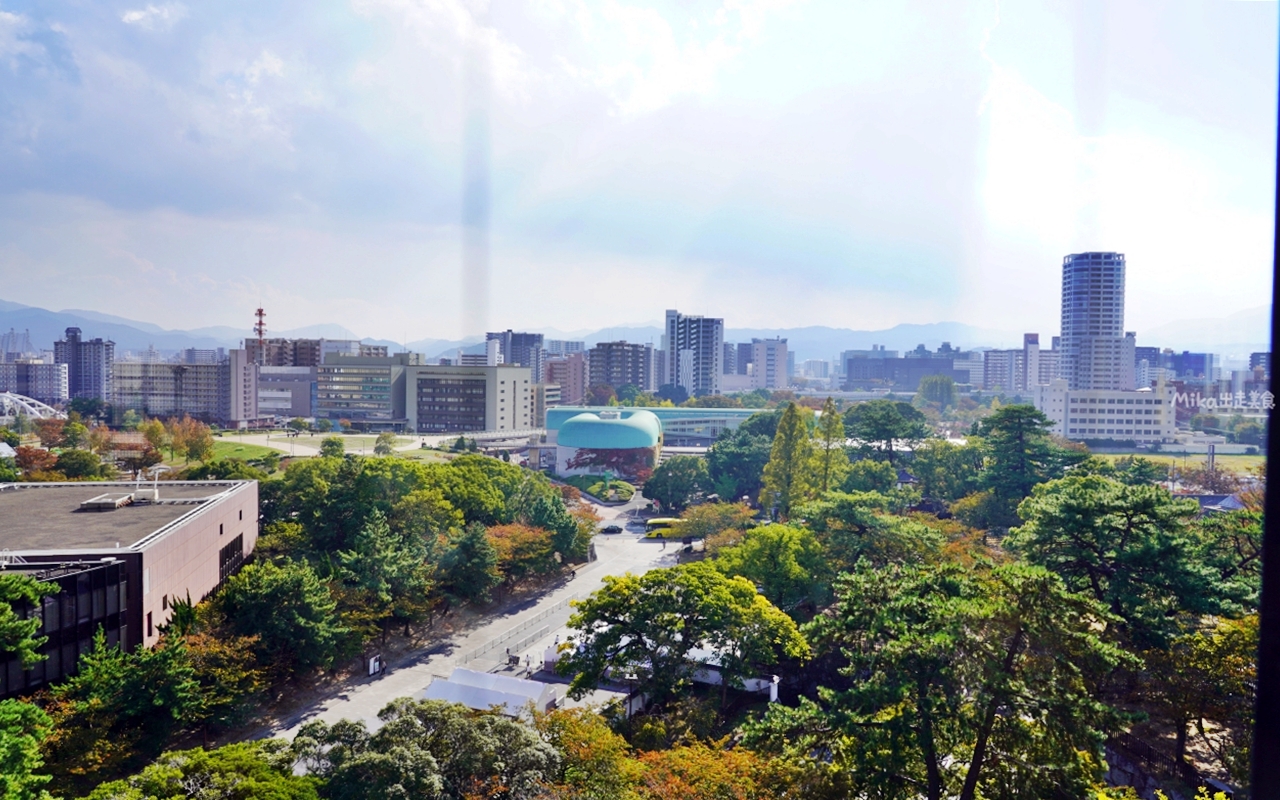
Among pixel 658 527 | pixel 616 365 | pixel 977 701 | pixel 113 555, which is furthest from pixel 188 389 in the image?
pixel 977 701

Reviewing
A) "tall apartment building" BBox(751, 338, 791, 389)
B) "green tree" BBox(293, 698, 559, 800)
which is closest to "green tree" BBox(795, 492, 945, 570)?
"green tree" BBox(293, 698, 559, 800)

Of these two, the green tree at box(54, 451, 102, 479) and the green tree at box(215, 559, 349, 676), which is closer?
the green tree at box(215, 559, 349, 676)

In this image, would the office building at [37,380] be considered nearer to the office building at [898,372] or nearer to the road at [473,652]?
the road at [473,652]

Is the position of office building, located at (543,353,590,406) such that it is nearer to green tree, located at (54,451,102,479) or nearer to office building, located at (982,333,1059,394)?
office building, located at (982,333,1059,394)

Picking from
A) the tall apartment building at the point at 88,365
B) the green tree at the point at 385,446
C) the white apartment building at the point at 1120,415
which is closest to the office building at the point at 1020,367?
the white apartment building at the point at 1120,415

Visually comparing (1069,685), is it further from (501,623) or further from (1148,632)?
(501,623)

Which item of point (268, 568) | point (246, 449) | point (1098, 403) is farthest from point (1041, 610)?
point (1098, 403)
